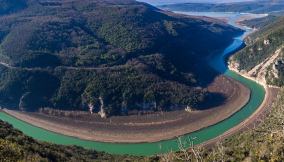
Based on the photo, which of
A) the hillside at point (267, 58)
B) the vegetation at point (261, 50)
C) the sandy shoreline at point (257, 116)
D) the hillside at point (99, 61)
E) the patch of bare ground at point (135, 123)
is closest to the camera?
the sandy shoreline at point (257, 116)

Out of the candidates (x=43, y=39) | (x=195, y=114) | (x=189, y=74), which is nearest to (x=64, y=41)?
(x=43, y=39)

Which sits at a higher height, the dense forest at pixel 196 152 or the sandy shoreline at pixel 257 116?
the dense forest at pixel 196 152

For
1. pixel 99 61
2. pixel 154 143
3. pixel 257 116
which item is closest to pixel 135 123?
pixel 154 143

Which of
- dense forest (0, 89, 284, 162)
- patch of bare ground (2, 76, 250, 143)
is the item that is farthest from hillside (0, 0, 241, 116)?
dense forest (0, 89, 284, 162)

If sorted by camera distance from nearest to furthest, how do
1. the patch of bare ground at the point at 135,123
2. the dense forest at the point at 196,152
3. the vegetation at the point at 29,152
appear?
the dense forest at the point at 196,152, the vegetation at the point at 29,152, the patch of bare ground at the point at 135,123

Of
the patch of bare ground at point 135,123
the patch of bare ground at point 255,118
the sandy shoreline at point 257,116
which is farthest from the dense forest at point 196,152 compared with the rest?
the sandy shoreline at point 257,116

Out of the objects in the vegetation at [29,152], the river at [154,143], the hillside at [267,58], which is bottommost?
→ the river at [154,143]

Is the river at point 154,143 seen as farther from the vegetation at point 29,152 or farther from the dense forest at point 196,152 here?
the dense forest at point 196,152
